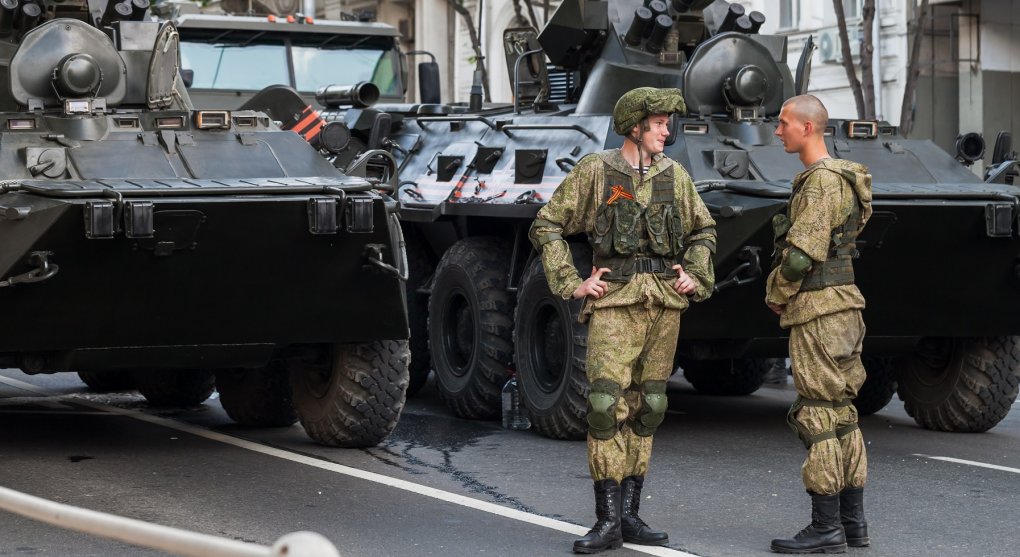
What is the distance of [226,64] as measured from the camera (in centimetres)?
1623

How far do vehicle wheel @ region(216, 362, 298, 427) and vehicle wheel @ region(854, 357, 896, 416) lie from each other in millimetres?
3378

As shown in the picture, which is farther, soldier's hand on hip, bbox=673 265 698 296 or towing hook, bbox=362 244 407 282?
towing hook, bbox=362 244 407 282

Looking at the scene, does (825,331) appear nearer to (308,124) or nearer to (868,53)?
(308,124)

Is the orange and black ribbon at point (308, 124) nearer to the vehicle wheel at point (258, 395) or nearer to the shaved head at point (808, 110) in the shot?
the vehicle wheel at point (258, 395)

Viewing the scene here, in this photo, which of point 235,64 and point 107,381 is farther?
point 235,64

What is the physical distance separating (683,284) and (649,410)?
46 cm

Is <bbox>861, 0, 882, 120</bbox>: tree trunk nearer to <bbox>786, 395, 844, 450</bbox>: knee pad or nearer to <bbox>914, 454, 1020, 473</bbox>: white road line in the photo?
<bbox>914, 454, 1020, 473</bbox>: white road line

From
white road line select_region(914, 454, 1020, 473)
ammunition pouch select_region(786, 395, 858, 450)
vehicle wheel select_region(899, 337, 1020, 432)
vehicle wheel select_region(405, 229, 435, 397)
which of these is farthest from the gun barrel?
ammunition pouch select_region(786, 395, 858, 450)

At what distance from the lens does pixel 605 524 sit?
629 centimetres

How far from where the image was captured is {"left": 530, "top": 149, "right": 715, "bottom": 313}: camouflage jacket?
6.46 metres

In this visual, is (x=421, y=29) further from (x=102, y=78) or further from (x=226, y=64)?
(x=102, y=78)

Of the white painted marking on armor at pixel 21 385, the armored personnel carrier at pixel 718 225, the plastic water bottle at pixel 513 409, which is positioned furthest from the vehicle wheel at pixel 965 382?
the white painted marking on armor at pixel 21 385

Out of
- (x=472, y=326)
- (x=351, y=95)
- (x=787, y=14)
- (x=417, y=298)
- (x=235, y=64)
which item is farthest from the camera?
(x=787, y=14)

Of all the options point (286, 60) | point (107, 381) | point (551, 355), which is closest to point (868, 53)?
point (286, 60)
